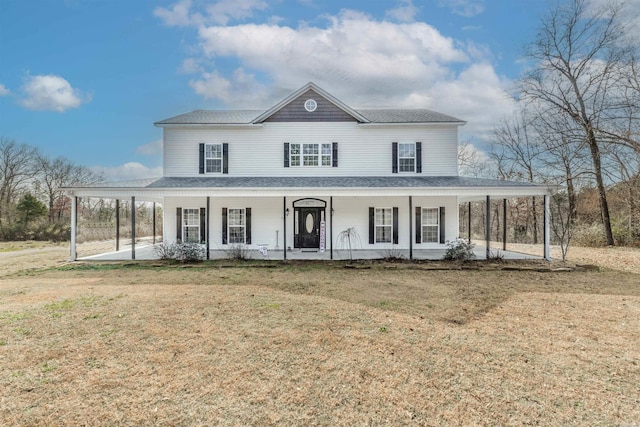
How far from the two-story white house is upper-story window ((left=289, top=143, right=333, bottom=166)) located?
47mm

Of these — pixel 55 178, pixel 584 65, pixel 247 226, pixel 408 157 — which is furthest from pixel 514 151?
pixel 55 178

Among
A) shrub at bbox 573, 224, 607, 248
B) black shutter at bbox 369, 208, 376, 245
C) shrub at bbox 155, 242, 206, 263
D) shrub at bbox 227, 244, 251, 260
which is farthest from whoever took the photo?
shrub at bbox 573, 224, 607, 248

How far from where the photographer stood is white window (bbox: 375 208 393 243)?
50.3 feet

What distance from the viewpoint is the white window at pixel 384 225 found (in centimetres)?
1534

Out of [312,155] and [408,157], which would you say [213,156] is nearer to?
[312,155]

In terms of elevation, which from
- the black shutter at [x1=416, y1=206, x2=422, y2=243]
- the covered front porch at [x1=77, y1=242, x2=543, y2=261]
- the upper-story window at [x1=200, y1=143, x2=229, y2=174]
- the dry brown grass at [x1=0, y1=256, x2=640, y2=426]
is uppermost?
the upper-story window at [x1=200, y1=143, x2=229, y2=174]

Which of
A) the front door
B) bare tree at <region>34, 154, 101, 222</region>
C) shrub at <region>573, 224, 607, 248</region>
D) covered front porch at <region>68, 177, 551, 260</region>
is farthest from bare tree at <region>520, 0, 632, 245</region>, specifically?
bare tree at <region>34, 154, 101, 222</region>

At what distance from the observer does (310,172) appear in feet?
51.5

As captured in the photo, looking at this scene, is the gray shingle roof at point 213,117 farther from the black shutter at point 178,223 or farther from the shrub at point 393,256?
the shrub at point 393,256

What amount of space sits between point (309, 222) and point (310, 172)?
7.78 ft

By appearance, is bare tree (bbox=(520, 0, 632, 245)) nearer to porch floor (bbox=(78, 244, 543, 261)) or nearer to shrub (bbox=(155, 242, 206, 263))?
porch floor (bbox=(78, 244, 543, 261))

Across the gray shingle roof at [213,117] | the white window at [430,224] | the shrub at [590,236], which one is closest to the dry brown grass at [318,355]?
the white window at [430,224]

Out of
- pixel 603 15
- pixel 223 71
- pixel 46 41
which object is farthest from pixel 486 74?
pixel 46 41

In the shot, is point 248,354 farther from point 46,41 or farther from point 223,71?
point 46,41
